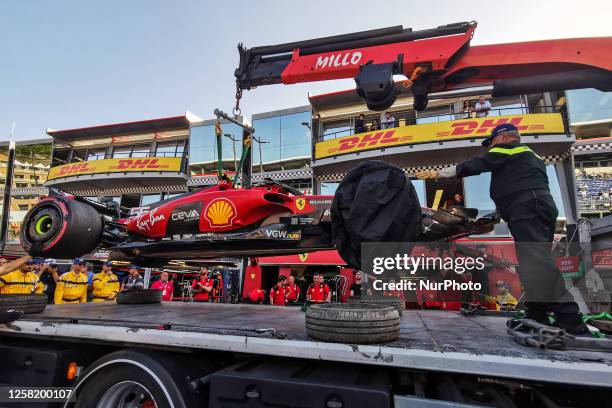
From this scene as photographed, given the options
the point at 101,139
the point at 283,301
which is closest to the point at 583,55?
the point at 283,301

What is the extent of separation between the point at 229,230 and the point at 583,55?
14.1 feet

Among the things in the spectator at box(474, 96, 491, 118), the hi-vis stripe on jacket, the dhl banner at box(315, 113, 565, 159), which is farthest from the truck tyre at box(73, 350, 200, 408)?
the spectator at box(474, 96, 491, 118)

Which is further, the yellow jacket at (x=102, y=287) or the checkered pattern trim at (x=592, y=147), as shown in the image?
the checkered pattern trim at (x=592, y=147)

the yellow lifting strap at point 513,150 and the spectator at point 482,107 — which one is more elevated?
the spectator at point 482,107

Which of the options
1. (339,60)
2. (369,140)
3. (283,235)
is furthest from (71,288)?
(369,140)

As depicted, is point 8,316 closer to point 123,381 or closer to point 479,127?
point 123,381

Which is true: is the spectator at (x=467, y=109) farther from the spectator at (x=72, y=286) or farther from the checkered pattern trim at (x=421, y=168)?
the spectator at (x=72, y=286)

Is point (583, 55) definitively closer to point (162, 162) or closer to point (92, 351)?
point (92, 351)

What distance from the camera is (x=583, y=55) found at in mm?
3766

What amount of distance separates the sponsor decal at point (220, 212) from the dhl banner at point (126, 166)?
18132 mm

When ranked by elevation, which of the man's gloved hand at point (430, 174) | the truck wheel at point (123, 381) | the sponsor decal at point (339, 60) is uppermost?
the sponsor decal at point (339, 60)

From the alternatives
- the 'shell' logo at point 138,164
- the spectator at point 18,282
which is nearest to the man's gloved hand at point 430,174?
the spectator at point 18,282

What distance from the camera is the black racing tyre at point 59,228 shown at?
462cm

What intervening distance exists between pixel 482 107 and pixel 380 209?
15291 millimetres
